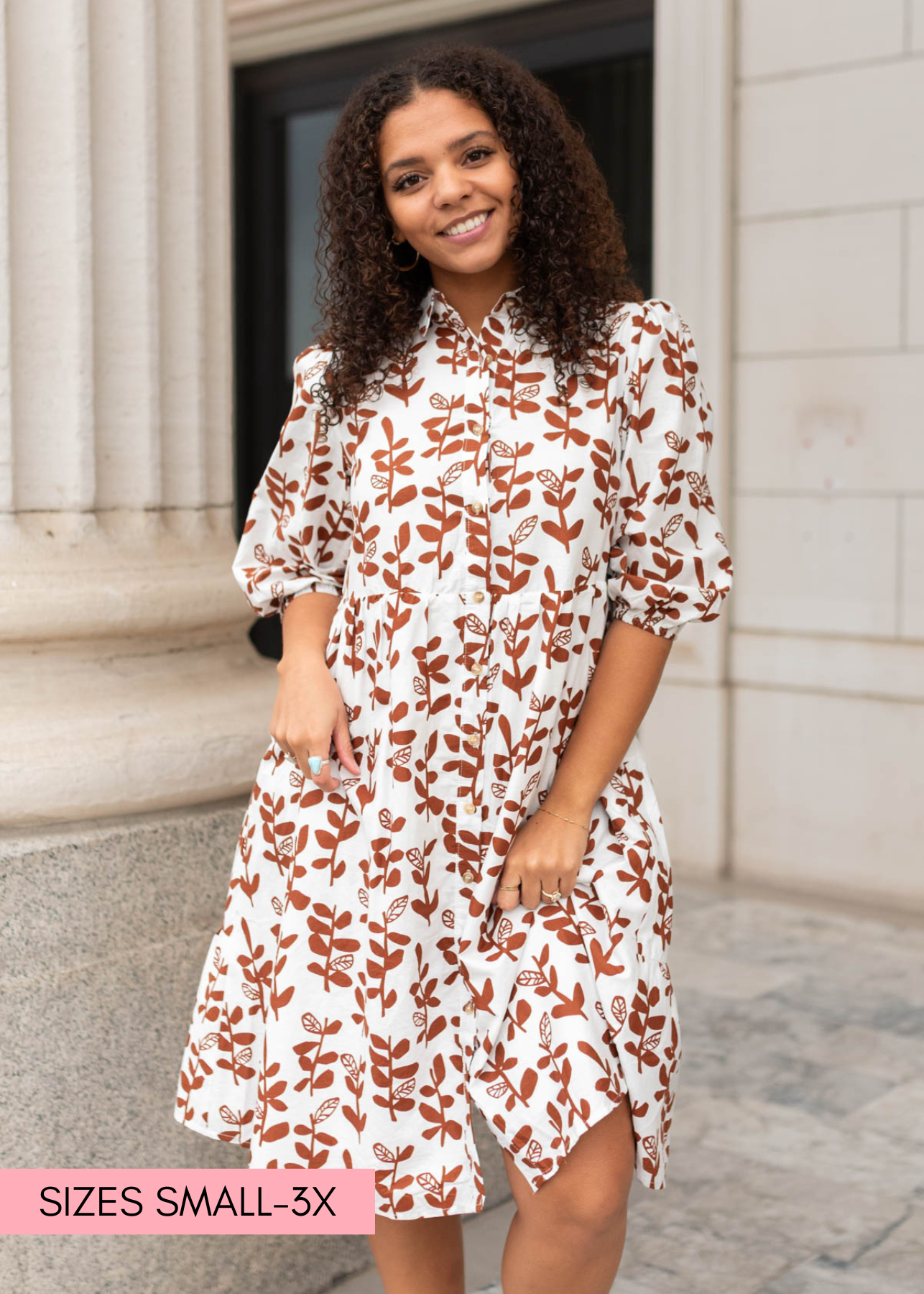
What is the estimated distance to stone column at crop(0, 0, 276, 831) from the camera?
2.40 metres

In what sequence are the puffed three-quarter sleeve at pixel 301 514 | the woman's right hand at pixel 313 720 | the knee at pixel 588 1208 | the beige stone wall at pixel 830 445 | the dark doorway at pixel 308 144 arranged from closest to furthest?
1. the knee at pixel 588 1208
2. the woman's right hand at pixel 313 720
3. the puffed three-quarter sleeve at pixel 301 514
4. the beige stone wall at pixel 830 445
5. the dark doorway at pixel 308 144

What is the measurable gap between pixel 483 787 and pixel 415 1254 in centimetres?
65

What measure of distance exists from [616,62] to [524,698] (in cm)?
439

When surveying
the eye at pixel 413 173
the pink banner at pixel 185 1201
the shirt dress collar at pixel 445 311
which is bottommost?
the pink banner at pixel 185 1201

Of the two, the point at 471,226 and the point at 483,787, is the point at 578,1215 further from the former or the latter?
the point at 471,226

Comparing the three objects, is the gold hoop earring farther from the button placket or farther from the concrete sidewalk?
the concrete sidewalk

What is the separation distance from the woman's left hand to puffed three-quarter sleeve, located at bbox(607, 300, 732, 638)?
270 mm

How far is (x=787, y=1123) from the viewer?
3.37 metres

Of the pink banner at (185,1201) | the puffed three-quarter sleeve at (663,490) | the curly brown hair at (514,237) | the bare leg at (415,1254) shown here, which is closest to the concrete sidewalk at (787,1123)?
the pink banner at (185,1201)

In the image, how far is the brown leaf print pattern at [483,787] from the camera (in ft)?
6.04

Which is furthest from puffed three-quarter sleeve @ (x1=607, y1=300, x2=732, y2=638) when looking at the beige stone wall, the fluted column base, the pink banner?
the beige stone wall

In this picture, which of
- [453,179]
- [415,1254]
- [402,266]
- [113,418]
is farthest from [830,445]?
[415,1254]

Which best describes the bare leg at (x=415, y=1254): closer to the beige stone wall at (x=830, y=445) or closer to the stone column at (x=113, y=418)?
the stone column at (x=113, y=418)

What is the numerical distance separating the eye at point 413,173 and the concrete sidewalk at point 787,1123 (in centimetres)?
170
